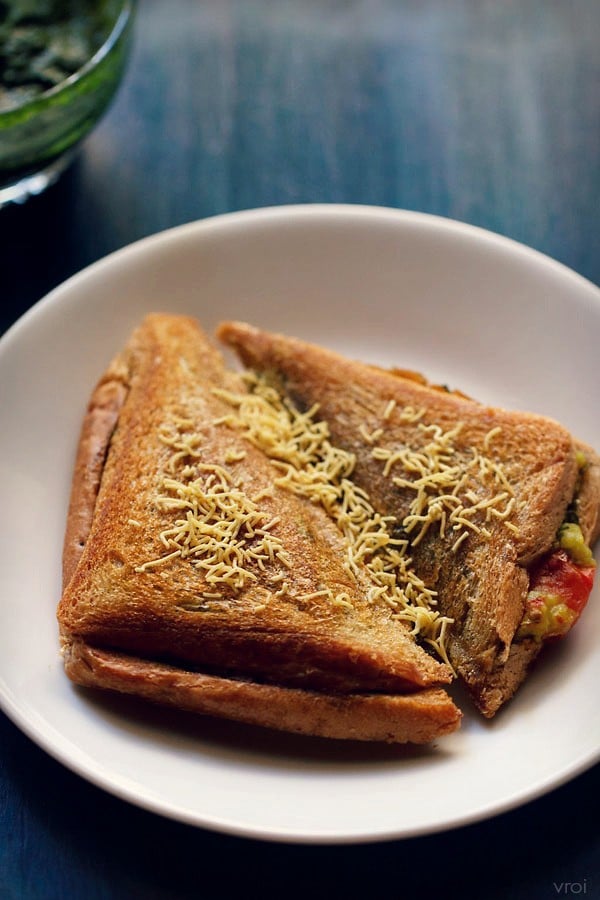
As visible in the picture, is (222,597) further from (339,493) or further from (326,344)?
(326,344)

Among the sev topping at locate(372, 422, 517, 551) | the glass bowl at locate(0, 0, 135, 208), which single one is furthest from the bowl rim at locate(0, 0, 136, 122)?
the sev topping at locate(372, 422, 517, 551)

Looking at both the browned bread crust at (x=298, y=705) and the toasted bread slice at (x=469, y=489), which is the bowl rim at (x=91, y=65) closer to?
the toasted bread slice at (x=469, y=489)

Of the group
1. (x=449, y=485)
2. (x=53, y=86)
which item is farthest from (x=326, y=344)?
(x=53, y=86)

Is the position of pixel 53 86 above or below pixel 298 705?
above

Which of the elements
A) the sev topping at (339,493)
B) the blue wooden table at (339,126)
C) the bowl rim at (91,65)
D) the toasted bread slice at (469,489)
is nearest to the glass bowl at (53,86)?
the bowl rim at (91,65)

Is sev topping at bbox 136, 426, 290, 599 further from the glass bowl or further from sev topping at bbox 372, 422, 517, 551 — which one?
the glass bowl

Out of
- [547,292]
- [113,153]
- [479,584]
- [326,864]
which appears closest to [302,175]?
[113,153]

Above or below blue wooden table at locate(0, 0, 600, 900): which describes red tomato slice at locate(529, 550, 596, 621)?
below
